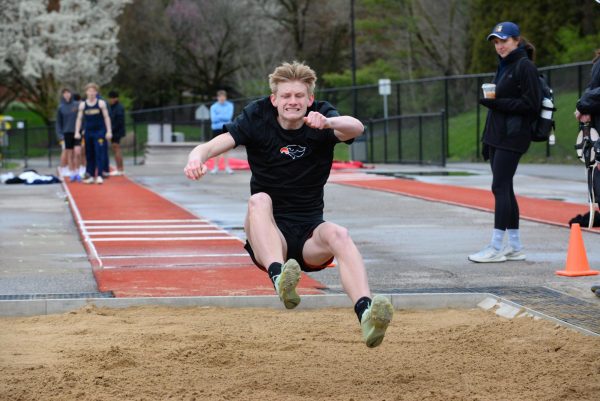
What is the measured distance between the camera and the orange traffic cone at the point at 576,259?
9.92 metres

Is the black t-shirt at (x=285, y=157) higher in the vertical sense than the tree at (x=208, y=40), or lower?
lower

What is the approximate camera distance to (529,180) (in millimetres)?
23484

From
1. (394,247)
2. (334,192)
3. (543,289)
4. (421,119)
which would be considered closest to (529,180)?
(334,192)

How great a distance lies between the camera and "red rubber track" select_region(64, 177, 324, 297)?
31.4 feet

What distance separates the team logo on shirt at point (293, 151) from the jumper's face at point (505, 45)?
12.8 feet

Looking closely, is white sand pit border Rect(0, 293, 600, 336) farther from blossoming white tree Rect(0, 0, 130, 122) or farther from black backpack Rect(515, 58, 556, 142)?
blossoming white tree Rect(0, 0, 130, 122)

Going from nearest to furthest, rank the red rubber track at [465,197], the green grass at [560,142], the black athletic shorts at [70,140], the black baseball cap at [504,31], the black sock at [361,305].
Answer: the black sock at [361,305], the black baseball cap at [504,31], the red rubber track at [465,197], the black athletic shorts at [70,140], the green grass at [560,142]

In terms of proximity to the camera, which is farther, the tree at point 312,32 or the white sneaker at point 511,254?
the tree at point 312,32

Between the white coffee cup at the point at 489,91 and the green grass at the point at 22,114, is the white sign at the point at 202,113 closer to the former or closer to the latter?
the green grass at the point at 22,114

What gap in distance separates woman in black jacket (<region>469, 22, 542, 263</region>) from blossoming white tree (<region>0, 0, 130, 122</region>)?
48.7 metres

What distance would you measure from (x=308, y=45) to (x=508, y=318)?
5663 cm

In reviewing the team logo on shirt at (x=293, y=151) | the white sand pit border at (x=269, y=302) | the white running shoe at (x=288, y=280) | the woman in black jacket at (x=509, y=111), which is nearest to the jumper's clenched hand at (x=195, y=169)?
the team logo on shirt at (x=293, y=151)

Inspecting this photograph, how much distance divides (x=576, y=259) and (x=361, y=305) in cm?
392

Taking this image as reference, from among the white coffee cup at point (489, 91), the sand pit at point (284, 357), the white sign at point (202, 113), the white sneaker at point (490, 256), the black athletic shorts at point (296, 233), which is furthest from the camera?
the white sign at point (202, 113)
